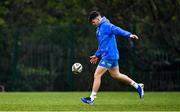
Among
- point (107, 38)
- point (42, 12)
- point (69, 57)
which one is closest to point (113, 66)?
point (107, 38)

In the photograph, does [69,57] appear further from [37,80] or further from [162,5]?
[162,5]

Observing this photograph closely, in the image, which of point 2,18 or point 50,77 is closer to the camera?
point 50,77

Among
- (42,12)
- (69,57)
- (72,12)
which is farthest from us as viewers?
(42,12)

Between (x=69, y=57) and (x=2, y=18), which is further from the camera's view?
(x=2, y=18)

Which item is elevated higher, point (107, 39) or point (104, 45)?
point (107, 39)

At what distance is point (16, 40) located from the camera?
2834 centimetres

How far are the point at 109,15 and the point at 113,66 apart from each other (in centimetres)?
1241

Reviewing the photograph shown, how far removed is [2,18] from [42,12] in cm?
229

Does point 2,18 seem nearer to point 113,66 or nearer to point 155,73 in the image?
point 155,73

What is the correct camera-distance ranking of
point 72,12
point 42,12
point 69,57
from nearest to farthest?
1. point 69,57
2. point 72,12
3. point 42,12

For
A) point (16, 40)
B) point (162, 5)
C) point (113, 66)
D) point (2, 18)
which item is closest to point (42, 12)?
point (2, 18)

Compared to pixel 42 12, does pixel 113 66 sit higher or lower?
lower

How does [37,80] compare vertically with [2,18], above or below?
A: below

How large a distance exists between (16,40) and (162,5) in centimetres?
644
